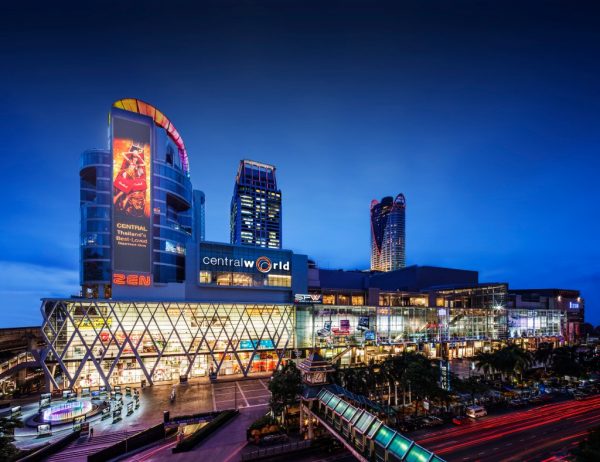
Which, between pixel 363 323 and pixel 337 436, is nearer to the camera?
pixel 337 436

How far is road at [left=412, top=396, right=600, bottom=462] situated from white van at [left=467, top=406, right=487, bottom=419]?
2.25ft

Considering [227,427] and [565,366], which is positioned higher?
[227,427]

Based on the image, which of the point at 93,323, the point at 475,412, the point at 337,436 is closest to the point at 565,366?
the point at 475,412

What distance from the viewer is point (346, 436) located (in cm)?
2992

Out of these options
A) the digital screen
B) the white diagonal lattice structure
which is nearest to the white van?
the digital screen

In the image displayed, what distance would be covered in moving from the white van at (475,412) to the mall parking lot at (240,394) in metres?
29.0

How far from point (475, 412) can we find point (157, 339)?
183 feet

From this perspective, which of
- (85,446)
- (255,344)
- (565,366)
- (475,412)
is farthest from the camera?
(255,344)

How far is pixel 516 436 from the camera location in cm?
3806

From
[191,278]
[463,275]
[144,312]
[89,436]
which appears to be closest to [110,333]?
[144,312]

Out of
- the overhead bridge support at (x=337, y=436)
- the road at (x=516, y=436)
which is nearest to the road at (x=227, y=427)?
the overhead bridge support at (x=337, y=436)

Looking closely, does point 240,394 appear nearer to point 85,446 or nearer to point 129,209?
point 85,446

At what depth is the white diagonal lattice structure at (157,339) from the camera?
58531 millimetres

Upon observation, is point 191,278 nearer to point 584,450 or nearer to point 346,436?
point 346,436
